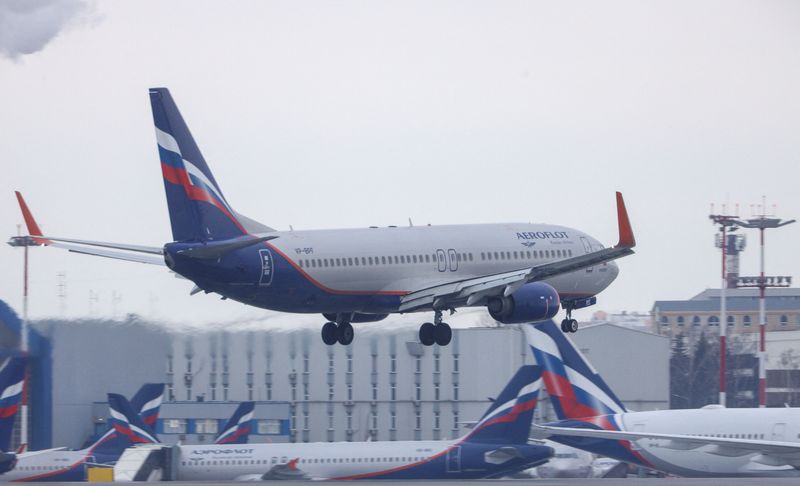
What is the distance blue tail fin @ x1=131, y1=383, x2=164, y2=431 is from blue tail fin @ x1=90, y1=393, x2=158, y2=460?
513 cm

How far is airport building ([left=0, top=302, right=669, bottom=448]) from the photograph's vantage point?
79.6 m

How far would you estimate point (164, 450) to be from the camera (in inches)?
2517

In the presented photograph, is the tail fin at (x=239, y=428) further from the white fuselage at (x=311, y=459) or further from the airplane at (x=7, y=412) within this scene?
the airplane at (x=7, y=412)

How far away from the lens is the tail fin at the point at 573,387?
67.4 m

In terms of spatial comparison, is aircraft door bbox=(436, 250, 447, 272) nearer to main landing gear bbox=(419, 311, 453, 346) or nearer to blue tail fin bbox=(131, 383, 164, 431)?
main landing gear bbox=(419, 311, 453, 346)

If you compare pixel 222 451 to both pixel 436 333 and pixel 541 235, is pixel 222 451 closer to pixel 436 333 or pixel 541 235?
pixel 436 333

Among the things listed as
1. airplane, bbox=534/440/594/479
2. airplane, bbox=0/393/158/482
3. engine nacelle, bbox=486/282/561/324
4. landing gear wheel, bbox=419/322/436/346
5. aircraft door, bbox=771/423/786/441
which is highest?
engine nacelle, bbox=486/282/561/324

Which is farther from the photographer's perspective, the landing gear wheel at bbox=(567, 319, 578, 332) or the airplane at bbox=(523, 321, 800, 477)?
the landing gear wheel at bbox=(567, 319, 578, 332)

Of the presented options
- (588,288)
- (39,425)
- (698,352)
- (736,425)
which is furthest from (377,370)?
(698,352)

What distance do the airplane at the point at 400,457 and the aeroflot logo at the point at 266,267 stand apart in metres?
10.8

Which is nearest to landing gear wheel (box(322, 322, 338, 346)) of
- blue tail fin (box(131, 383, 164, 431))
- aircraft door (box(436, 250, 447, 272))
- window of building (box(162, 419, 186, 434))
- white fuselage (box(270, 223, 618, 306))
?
white fuselage (box(270, 223, 618, 306))

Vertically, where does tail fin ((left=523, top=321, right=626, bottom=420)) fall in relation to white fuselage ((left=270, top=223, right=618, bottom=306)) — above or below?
below

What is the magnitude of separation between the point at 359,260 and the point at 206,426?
1368 inches

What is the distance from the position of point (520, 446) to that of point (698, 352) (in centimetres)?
8975
